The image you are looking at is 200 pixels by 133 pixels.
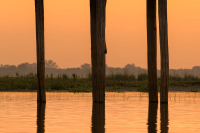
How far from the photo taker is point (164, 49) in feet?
55.2

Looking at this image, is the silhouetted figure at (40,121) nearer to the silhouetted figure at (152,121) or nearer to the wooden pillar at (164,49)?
the silhouetted figure at (152,121)

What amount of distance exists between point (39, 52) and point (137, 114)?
639 centimetres

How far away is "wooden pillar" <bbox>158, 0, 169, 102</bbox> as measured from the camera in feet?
55.1

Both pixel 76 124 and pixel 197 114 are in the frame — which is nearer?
pixel 76 124

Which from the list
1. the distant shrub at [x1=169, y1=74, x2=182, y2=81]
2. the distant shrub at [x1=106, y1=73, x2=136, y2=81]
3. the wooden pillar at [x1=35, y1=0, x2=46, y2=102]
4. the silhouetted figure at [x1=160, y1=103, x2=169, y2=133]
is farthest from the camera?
the distant shrub at [x1=169, y1=74, x2=182, y2=81]

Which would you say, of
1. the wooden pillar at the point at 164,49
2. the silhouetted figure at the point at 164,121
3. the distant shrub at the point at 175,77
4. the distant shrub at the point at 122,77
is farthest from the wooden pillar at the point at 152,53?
the distant shrub at the point at 175,77

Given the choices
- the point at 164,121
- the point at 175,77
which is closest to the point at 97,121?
the point at 164,121

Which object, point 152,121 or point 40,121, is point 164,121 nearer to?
point 152,121

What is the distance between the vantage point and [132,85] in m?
29.9

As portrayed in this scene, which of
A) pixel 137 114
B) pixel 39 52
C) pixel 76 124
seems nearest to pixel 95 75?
pixel 39 52

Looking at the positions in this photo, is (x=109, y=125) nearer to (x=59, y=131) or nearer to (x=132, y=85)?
(x=59, y=131)

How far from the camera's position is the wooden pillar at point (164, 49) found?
1680 cm

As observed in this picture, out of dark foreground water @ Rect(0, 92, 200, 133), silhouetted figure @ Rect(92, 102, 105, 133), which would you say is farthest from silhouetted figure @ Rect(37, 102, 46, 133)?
silhouetted figure @ Rect(92, 102, 105, 133)

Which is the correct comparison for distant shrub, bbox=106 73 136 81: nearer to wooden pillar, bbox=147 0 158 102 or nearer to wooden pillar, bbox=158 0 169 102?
wooden pillar, bbox=147 0 158 102
